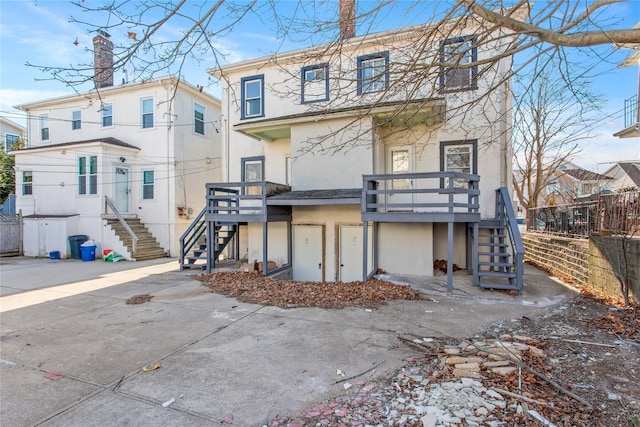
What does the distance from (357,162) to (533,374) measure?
699cm

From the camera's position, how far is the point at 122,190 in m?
15.1

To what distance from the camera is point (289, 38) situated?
5.02m

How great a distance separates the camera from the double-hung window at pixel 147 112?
15.1m

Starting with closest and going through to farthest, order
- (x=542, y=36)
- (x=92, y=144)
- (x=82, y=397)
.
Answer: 1. (x=82, y=397)
2. (x=542, y=36)
3. (x=92, y=144)

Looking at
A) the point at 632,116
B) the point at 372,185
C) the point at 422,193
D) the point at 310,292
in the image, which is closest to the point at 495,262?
the point at 422,193

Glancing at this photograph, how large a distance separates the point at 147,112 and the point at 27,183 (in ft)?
24.5

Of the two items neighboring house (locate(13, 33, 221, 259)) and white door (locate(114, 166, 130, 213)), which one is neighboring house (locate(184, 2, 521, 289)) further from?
white door (locate(114, 166, 130, 213))

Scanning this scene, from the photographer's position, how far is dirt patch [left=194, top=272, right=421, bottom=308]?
6477 mm

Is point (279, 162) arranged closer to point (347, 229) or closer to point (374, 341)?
point (347, 229)

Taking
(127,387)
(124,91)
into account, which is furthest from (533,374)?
(124,91)

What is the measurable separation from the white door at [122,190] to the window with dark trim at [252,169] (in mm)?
6906

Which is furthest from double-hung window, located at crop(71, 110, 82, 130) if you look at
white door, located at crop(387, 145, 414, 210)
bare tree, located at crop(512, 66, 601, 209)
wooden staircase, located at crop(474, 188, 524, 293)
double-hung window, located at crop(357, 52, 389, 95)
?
bare tree, located at crop(512, 66, 601, 209)

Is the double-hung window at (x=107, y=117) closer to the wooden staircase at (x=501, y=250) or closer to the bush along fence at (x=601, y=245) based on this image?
the wooden staircase at (x=501, y=250)

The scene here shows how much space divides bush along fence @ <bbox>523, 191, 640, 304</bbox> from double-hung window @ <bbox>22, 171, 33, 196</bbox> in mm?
22515
